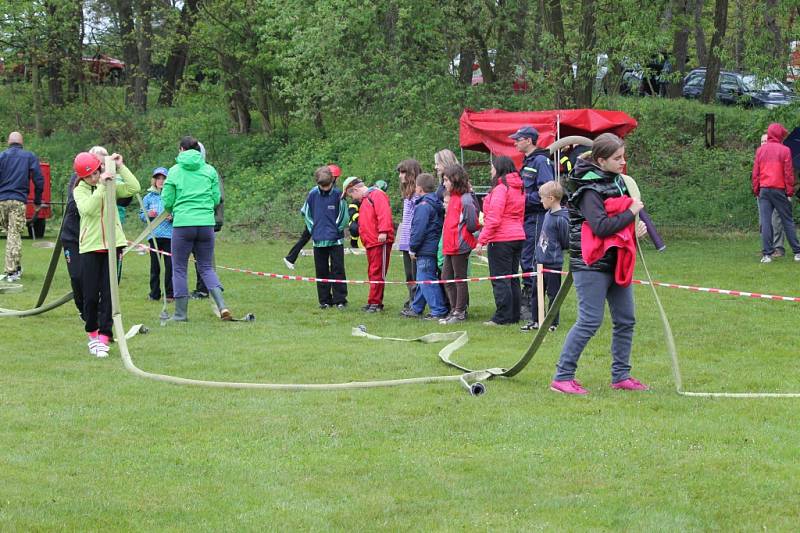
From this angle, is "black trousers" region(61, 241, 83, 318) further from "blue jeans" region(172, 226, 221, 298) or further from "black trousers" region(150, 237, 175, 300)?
"black trousers" region(150, 237, 175, 300)

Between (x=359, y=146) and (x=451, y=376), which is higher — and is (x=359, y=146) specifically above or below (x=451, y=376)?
above

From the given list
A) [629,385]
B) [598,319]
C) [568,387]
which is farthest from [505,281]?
[598,319]

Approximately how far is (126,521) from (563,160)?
9.97m

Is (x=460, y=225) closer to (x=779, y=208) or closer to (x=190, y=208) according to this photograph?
(x=190, y=208)

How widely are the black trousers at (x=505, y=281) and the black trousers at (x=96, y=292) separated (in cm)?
385

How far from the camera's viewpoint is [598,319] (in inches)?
306

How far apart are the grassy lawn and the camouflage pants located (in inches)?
186

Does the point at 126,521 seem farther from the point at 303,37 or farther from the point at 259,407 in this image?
the point at 303,37

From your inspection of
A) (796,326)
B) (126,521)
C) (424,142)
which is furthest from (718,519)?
(424,142)

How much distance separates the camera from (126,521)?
5242 millimetres

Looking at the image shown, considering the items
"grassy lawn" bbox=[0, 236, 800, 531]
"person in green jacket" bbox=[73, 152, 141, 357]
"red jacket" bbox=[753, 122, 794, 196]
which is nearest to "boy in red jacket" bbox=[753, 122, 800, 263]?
"red jacket" bbox=[753, 122, 794, 196]

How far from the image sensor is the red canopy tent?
19031mm

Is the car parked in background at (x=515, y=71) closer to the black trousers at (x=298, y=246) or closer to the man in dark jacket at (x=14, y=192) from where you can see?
the black trousers at (x=298, y=246)

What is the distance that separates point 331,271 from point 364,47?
1338cm
